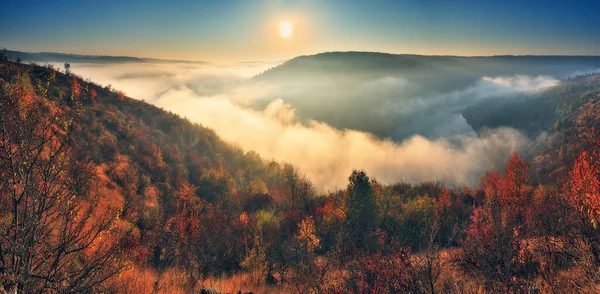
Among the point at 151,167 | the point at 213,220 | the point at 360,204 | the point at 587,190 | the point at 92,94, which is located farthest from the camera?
the point at 92,94

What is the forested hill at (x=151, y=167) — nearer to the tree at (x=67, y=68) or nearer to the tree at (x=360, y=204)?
the tree at (x=67, y=68)

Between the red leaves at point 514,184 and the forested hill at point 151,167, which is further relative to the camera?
the red leaves at point 514,184

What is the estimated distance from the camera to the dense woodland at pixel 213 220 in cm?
777

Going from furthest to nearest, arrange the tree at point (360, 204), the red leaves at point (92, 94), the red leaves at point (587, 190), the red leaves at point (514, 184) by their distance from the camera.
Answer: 1. the red leaves at point (92, 94)
2. the red leaves at point (514, 184)
3. the tree at point (360, 204)
4. the red leaves at point (587, 190)

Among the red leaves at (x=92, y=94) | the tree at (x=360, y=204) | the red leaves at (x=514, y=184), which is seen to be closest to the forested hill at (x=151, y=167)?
the red leaves at (x=92, y=94)

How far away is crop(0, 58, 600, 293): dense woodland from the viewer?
7.77 metres

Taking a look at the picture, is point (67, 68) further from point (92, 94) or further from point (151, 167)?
point (151, 167)

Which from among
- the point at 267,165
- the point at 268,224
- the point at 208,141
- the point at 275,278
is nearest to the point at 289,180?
the point at 268,224

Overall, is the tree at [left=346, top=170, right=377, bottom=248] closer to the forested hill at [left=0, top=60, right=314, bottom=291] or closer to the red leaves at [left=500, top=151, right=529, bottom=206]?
the forested hill at [left=0, top=60, right=314, bottom=291]

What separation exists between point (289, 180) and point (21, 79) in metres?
46.8

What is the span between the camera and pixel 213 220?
37.5 m

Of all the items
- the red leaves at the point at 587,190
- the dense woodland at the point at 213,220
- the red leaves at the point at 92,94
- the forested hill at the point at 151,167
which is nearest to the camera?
the dense woodland at the point at 213,220

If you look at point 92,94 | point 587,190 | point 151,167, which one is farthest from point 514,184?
point 92,94

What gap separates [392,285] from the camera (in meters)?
11.5
